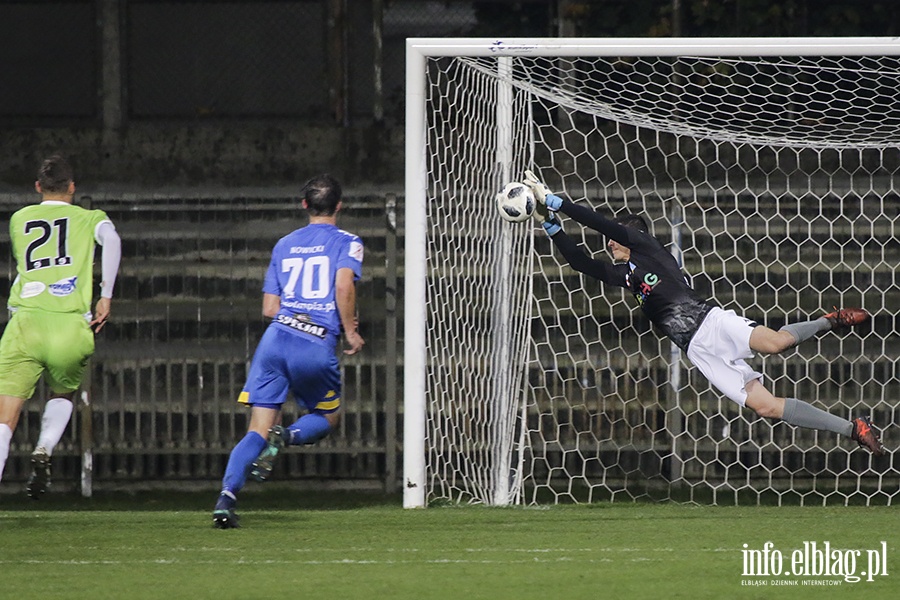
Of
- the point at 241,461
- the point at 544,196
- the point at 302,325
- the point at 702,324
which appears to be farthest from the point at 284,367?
the point at 702,324

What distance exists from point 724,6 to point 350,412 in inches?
155

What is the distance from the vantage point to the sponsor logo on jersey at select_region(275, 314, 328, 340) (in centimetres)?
579

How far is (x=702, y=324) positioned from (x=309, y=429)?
1944mm

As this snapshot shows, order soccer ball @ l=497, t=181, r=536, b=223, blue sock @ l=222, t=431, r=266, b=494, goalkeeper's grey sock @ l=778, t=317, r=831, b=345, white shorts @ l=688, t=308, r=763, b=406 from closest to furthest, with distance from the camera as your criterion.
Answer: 1. blue sock @ l=222, t=431, r=266, b=494
2. soccer ball @ l=497, t=181, r=536, b=223
3. goalkeeper's grey sock @ l=778, t=317, r=831, b=345
4. white shorts @ l=688, t=308, r=763, b=406

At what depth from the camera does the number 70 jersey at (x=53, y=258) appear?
6.00 metres

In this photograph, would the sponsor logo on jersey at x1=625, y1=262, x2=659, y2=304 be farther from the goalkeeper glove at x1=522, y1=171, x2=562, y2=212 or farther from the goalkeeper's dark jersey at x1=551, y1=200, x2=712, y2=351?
the goalkeeper glove at x1=522, y1=171, x2=562, y2=212

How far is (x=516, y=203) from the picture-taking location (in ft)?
20.2

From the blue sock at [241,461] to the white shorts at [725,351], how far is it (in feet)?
7.01

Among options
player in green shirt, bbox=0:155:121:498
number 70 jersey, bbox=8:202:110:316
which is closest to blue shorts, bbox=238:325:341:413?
player in green shirt, bbox=0:155:121:498

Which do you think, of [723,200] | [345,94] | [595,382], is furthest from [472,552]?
[345,94]

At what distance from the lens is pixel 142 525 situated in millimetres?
6078

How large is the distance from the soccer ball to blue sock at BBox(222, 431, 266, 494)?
1.47 m

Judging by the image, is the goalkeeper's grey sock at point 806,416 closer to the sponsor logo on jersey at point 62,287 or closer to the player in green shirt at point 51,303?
the player in green shirt at point 51,303

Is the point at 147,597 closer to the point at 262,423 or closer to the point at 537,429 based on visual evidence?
the point at 262,423
